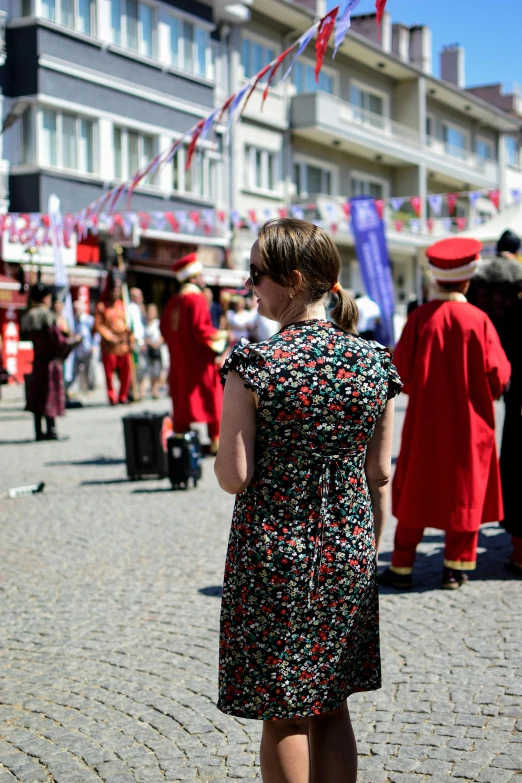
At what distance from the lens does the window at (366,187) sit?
3834cm

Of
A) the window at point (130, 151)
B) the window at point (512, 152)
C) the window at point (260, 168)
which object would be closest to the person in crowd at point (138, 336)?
the window at point (130, 151)

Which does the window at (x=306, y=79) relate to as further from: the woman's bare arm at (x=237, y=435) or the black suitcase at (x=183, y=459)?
the woman's bare arm at (x=237, y=435)

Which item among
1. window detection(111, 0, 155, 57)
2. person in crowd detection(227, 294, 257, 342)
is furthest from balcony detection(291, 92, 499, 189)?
person in crowd detection(227, 294, 257, 342)

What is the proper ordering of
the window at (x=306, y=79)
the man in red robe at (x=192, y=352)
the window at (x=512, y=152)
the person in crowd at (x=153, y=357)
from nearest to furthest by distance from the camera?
1. the man in red robe at (x=192, y=352)
2. the person in crowd at (x=153, y=357)
3. the window at (x=306, y=79)
4. the window at (x=512, y=152)

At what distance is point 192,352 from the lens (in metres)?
10.7

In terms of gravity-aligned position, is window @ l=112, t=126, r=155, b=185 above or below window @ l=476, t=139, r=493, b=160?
below

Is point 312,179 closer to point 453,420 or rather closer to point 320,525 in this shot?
point 453,420

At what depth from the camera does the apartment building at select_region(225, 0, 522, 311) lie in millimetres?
31639

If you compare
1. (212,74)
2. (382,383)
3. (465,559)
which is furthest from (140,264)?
(382,383)

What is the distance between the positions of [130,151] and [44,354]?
14.9 meters

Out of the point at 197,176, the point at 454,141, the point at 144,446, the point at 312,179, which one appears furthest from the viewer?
the point at 454,141

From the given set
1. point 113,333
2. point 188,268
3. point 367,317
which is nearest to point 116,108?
point 113,333

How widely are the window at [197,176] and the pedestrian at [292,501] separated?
85.5 feet

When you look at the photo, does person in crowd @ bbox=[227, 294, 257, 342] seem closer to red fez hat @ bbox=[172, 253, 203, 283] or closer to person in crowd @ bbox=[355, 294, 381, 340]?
person in crowd @ bbox=[355, 294, 381, 340]
